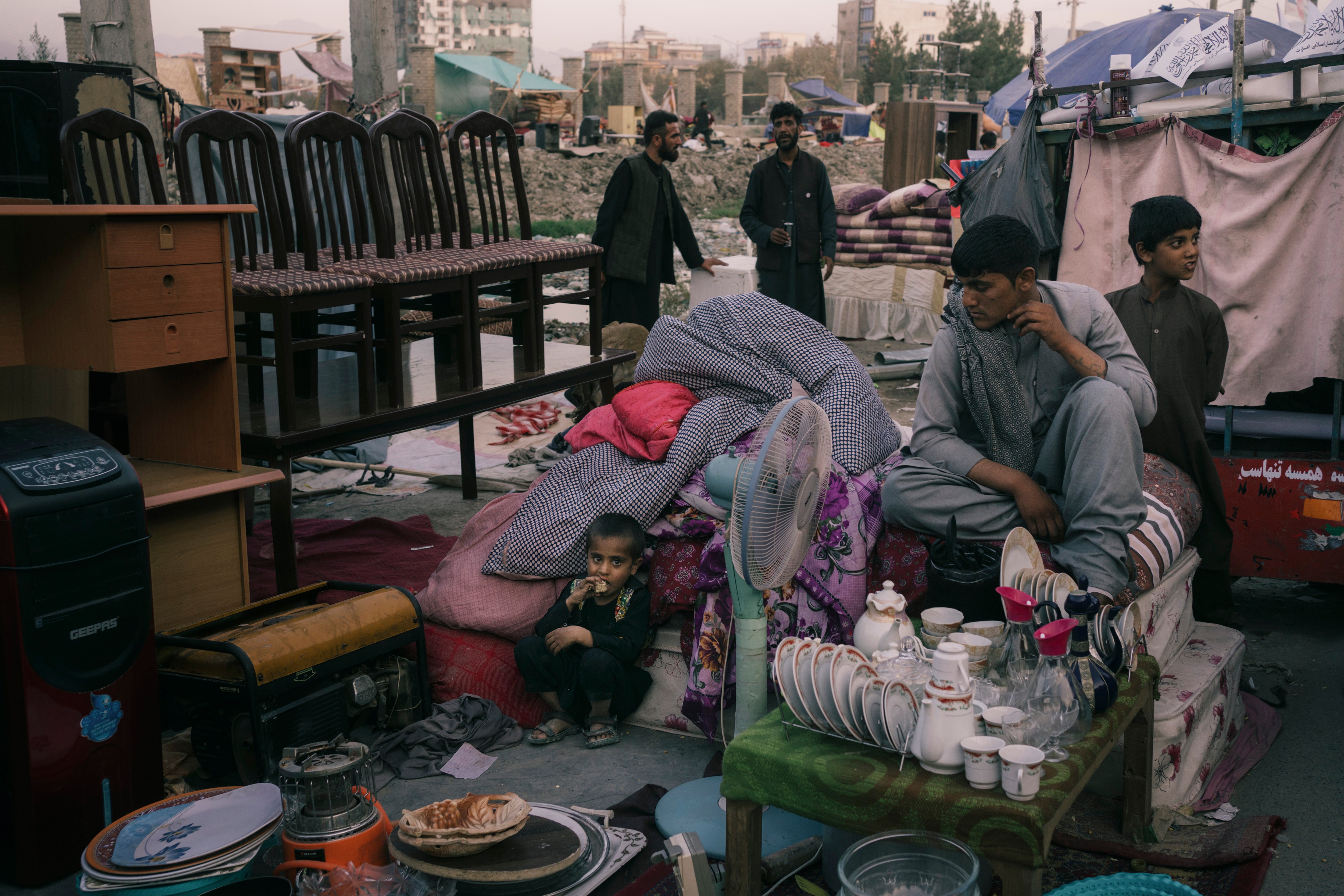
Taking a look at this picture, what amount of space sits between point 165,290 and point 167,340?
15cm

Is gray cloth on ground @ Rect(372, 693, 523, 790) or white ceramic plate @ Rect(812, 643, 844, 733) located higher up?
white ceramic plate @ Rect(812, 643, 844, 733)

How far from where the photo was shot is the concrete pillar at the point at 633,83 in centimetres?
4134

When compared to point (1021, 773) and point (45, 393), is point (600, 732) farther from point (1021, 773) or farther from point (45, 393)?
point (45, 393)

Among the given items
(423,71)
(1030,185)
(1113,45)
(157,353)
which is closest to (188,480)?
(157,353)

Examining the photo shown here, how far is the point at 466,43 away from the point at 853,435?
73.5 meters

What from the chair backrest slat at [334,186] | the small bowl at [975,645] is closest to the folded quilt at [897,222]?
the chair backrest slat at [334,186]

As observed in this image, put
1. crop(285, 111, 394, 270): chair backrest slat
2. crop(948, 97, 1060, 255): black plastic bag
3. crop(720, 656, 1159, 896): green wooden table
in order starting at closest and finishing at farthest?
crop(720, 656, 1159, 896): green wooden table < crop(285, 111, 394, 270): chair backrest slat < crop(948, 97, 1060, 255): black plastic bag

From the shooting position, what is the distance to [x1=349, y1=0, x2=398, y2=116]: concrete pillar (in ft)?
26.6

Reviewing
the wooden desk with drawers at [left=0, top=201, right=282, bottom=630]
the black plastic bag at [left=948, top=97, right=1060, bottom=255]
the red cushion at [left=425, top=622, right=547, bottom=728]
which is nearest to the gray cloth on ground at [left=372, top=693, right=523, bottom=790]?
the red cushion at [left=425, top=622, right=547, bottom=728]

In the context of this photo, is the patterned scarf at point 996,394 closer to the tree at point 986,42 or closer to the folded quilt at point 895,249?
the folded quilt at point 895,249

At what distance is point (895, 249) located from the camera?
11172 millimetres

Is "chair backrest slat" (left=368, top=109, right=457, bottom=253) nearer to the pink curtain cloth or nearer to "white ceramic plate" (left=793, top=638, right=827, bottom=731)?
"white ceramic plate" (left=793, top=638, right=827, bottom=731)

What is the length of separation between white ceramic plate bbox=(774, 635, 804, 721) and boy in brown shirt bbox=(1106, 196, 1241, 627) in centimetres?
232

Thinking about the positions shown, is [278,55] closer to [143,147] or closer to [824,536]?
[143,147]
